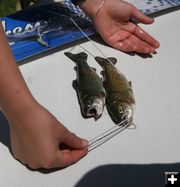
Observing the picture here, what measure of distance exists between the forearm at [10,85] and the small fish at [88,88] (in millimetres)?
303

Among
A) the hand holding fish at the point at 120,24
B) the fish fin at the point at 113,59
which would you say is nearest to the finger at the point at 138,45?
the hand holding fish at the point at 120,24

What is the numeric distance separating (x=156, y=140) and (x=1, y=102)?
493 mm

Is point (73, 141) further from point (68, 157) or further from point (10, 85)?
point (10, 85)

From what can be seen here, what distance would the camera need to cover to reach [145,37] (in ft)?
5.69

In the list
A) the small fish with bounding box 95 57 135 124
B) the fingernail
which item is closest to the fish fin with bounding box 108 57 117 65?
the small fish with bounding box 95 57 135 124

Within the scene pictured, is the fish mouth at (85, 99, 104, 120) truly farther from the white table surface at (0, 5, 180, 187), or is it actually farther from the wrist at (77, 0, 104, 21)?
the wrist at (77, 0, 104, 21)

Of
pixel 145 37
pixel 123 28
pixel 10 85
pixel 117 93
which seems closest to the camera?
pixel 10 85

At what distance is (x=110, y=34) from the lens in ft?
5.86

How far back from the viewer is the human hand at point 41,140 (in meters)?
1.17

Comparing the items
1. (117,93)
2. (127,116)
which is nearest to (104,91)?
(117,93)

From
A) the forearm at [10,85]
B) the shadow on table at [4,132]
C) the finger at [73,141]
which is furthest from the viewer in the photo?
the shadow on table at [4,132]

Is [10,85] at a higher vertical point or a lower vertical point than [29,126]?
higher

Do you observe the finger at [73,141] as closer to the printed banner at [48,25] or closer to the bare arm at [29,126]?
the bare arm at [29,126]

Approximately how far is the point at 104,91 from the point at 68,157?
0.34 meters
